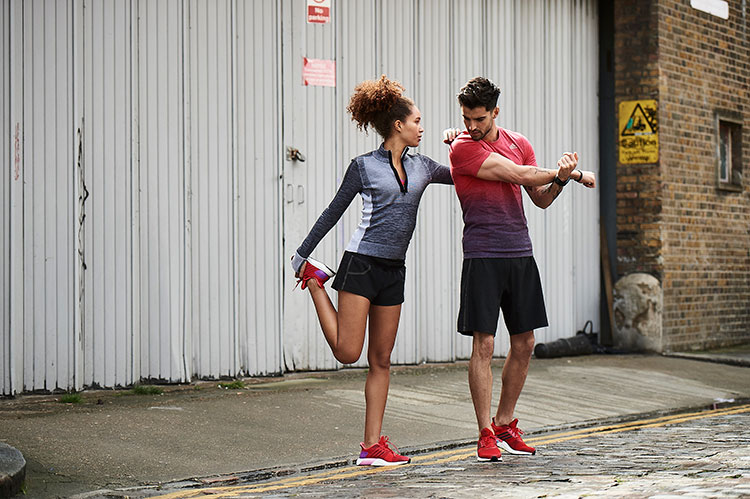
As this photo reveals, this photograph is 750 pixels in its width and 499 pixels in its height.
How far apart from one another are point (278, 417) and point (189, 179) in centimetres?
234

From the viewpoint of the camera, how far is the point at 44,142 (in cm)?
829

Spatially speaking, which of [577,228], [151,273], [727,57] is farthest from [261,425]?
[727,57]

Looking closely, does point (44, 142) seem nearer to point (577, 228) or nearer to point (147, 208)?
point (147, 208)

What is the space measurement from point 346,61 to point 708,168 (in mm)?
5219

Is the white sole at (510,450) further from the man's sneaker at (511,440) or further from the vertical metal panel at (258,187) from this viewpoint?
the vertical metal panel at (258,187)

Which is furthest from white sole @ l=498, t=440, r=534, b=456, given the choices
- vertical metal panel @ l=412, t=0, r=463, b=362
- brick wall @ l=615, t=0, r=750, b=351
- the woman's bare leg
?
brick wall @ l=615, t=0, r=750, b=351

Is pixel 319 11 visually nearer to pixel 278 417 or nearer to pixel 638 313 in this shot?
pixel 278 417

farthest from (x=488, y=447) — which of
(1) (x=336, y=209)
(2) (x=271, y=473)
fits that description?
(1) (x=336, y=209)

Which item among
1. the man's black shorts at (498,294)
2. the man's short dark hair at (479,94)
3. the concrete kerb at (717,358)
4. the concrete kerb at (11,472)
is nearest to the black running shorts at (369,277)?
the man's black shorts at (498,294)

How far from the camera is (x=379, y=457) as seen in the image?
5992 mm

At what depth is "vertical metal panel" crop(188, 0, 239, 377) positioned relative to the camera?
902 centimetres

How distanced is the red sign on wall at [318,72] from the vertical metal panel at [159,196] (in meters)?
1.23

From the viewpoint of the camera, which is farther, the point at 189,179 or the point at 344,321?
the point at 189,179

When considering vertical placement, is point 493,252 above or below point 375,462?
above
